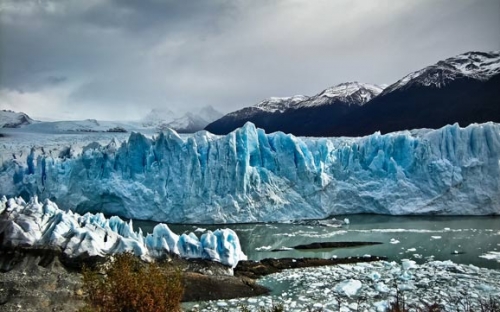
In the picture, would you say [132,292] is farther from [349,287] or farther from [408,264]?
[408,264]

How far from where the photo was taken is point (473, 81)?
157 feet

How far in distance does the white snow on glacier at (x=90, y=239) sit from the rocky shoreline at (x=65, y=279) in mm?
246

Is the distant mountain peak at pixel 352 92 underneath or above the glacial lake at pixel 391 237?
above

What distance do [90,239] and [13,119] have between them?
5956 cm

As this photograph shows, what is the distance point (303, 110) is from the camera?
66250mm

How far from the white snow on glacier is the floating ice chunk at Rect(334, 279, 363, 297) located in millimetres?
2890

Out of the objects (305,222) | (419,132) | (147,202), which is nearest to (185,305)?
(305,222)

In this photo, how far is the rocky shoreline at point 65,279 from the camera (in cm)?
815

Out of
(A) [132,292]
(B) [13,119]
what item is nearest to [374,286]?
(A) [132,292]

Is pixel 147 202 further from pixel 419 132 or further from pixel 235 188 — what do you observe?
pixel 419 132

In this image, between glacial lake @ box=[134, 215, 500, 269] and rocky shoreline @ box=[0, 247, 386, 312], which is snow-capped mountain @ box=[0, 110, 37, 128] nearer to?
glacial lake @ box=[134, 215, 500, 269]

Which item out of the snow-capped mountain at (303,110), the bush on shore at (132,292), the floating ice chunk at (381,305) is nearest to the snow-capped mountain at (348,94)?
the snow-capped mountain at (303,110)

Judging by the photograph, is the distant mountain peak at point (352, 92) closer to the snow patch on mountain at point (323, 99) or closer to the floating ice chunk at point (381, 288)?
the snow patch on mountain at point (323, 99)

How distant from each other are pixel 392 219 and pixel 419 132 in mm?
7332
